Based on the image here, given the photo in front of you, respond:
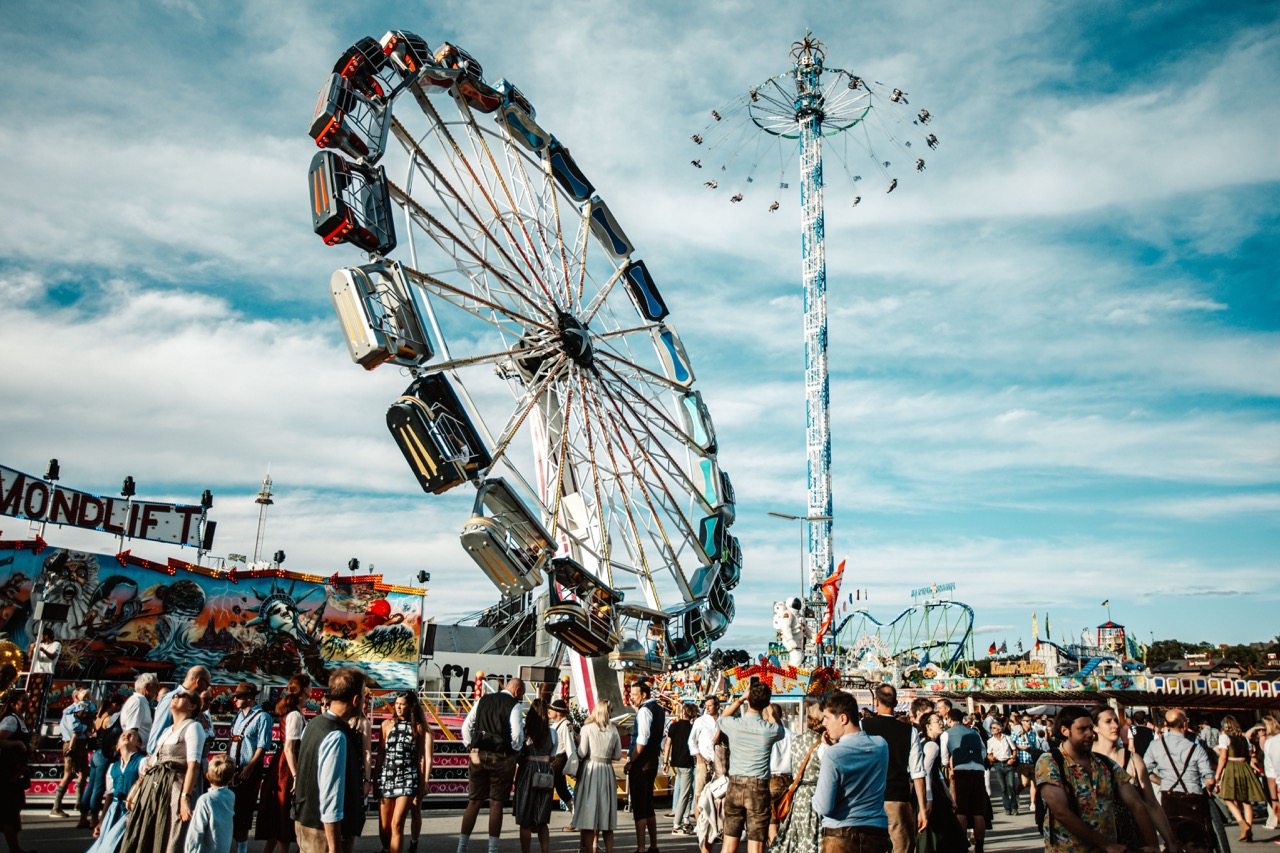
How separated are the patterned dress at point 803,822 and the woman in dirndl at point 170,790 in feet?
12.9

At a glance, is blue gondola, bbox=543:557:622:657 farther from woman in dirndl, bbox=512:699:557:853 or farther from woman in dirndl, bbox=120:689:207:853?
woman in dirndl, bbox=120:689:207:853

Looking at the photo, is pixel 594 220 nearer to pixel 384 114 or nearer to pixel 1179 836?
pixel 384 114

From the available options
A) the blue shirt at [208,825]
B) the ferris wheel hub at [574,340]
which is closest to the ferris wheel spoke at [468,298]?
the ferris wheel hub at [574,340]

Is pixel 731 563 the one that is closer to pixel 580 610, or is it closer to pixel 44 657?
pixel 580 610

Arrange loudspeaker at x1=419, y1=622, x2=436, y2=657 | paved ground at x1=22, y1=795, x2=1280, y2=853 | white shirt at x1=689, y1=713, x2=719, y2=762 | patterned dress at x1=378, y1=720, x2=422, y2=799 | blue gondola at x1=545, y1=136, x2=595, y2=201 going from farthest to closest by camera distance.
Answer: loudspeaker at x1=419, y1=622, x2=436, y2=657, blue gondola at x1=545, y1=136, x2=595, y2=201, white shirt at x1=689, y1=713, x2=719, y2=762, paved ground at x1=22, y1=795, x2=1280, y2=853, patterned dress at x1=378, y1=720, x2=422, y2=799

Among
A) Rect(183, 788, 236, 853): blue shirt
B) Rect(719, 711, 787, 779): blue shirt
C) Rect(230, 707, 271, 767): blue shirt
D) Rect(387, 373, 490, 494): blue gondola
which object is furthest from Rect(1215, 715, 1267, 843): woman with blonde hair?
Rect(183, 788, 236, 853): blue shirt

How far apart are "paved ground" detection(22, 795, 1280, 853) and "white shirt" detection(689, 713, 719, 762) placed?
1.15 meters

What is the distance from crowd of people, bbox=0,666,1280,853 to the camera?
546 cm

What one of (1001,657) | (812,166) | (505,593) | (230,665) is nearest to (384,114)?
(505,593)

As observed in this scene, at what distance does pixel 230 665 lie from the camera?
112 ft

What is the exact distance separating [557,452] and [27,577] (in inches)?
790

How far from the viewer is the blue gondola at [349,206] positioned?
15062 millimetres

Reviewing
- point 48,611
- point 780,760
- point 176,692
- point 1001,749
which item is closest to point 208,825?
point 176,692

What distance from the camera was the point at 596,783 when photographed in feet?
29.8
